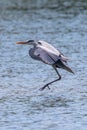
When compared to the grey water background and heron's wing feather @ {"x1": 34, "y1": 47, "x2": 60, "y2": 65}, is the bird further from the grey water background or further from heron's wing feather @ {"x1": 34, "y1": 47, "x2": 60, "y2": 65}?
the grey water background

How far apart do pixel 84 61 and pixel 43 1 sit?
547 inches

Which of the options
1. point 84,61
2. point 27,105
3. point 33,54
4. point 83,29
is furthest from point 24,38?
point 27,105

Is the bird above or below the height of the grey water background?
above

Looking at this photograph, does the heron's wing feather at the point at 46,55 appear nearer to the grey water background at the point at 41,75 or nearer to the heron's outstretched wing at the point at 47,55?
the heron's outstretched wing at the point at 47,55

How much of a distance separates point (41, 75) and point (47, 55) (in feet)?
6.61

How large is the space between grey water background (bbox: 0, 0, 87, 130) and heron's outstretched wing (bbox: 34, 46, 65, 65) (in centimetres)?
60

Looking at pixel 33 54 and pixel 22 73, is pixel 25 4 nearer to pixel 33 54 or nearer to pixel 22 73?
pixel 22 73

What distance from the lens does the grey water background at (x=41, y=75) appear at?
10680 mm

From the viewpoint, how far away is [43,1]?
29641mm

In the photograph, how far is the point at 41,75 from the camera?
14.4 meters

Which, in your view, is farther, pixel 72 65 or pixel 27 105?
pixel 72 65

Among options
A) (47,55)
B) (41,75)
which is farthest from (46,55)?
(41,75)

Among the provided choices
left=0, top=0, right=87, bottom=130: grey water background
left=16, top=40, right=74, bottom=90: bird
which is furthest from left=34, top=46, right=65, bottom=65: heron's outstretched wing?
left=0, top=0, right=87, bottom=130: grey water background

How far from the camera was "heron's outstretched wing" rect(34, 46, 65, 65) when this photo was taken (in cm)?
1236
